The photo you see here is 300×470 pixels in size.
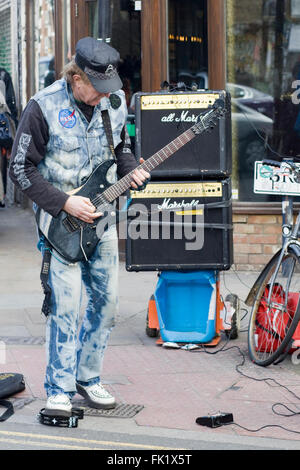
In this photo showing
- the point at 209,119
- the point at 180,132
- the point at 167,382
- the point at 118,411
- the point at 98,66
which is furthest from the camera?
the point at 180,132

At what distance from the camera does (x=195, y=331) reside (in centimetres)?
720

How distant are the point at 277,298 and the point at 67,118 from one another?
7.60 ft

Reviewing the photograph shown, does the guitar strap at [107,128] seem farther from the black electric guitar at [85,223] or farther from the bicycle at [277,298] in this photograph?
the bicycle at [277,298]

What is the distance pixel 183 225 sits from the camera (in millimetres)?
7133

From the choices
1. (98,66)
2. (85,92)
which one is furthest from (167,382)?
(98,66)

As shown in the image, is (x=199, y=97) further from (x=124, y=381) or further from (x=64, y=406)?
(x=64, y=406)

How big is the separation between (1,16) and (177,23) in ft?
25.7

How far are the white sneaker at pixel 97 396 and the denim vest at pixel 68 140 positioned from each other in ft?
3.92

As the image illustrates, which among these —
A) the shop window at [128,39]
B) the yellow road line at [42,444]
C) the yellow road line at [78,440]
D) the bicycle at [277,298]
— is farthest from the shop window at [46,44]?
the yellow road line at [42,444]

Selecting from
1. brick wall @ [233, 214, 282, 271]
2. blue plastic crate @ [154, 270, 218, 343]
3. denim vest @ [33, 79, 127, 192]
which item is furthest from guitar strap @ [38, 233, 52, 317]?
brick wall @ [233, 214, 282, 271]

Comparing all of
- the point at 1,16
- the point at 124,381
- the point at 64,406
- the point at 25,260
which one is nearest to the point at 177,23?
the point at 25,260

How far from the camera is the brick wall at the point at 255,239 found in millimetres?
9969

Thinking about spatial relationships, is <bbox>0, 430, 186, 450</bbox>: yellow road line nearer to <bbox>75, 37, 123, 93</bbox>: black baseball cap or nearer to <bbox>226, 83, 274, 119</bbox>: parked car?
A: <bbox>75, 37, 123, 93</bbox>: black baseball cap

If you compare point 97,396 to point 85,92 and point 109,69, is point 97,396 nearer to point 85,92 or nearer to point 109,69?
point 85,92
